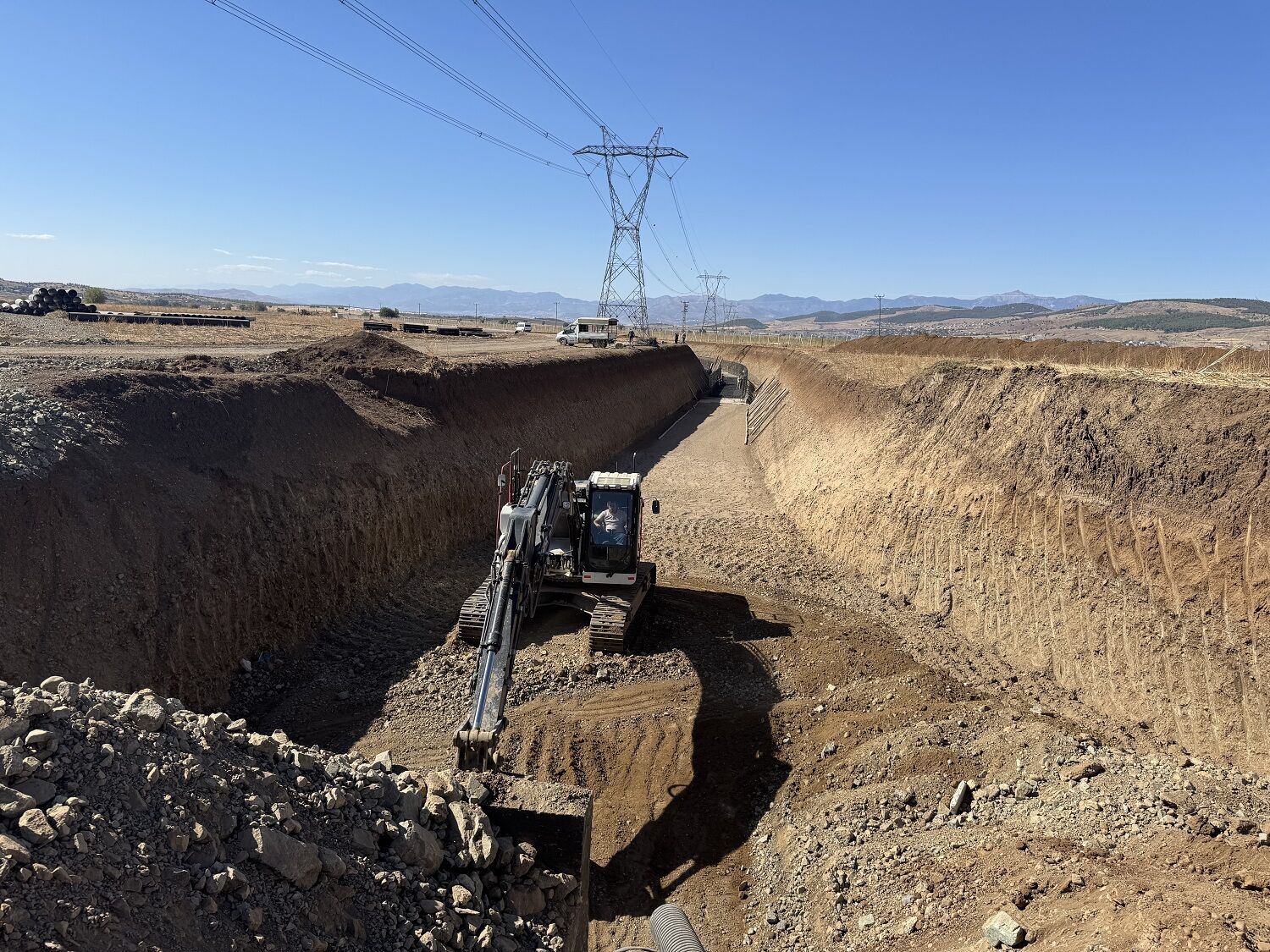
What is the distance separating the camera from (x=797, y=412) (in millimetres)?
31812

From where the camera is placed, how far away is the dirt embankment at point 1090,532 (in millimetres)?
11812

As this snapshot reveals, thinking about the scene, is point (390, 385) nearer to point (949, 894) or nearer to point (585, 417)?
point (585, 417)

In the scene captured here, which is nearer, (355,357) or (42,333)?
(355,357)

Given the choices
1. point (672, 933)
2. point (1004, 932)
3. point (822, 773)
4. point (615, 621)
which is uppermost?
point (615, 621)

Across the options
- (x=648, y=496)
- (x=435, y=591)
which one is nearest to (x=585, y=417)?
(x=648, y=496)

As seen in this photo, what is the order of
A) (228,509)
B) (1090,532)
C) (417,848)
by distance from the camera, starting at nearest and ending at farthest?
(417,848) → (228,509) → (1090,532)

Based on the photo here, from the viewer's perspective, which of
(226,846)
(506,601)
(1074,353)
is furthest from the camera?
(1074,353)

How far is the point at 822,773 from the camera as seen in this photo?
33.4ft

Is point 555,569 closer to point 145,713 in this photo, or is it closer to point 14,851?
point 145,713

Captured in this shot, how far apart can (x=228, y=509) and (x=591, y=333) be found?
44.0 metres

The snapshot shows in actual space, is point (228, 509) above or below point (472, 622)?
above

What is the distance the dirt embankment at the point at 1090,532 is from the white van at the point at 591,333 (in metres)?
34.7

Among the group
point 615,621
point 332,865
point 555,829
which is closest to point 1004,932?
point 555,829

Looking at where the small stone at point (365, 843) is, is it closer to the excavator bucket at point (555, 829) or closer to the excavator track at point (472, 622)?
the excavator bucket at point (555, 829)
